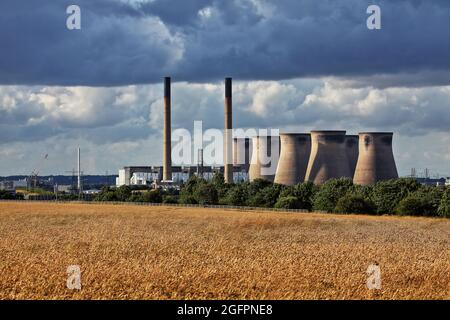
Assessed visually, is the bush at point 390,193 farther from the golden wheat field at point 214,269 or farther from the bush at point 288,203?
the golden wheat field at point 214,269

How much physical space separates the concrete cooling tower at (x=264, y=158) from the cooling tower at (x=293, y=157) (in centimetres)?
924

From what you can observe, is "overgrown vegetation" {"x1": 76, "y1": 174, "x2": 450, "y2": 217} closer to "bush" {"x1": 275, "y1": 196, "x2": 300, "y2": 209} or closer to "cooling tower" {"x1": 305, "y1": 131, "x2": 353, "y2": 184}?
"bush" {"x1": 275, "y1": 196, "x2": 300, "y2": 209}

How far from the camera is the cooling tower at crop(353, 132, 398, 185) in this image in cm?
12331

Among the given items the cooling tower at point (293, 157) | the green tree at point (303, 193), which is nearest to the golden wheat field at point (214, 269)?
the green tree at point (303, 193)

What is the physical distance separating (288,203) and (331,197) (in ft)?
15.1

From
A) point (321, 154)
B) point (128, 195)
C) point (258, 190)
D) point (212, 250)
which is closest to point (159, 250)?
point (212, 250)

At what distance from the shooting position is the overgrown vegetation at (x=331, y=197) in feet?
252

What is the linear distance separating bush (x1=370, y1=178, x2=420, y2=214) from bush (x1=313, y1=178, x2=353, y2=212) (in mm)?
4220

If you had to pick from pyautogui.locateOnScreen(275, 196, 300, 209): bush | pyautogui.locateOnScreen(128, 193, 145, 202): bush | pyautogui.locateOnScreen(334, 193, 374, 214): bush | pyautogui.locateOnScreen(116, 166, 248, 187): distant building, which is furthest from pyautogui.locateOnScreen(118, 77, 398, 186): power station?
pyautogui.locateOnScreen(116, 166, 248, 187): distant building

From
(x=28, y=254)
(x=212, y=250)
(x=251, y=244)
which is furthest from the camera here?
(x=251, y=244)
